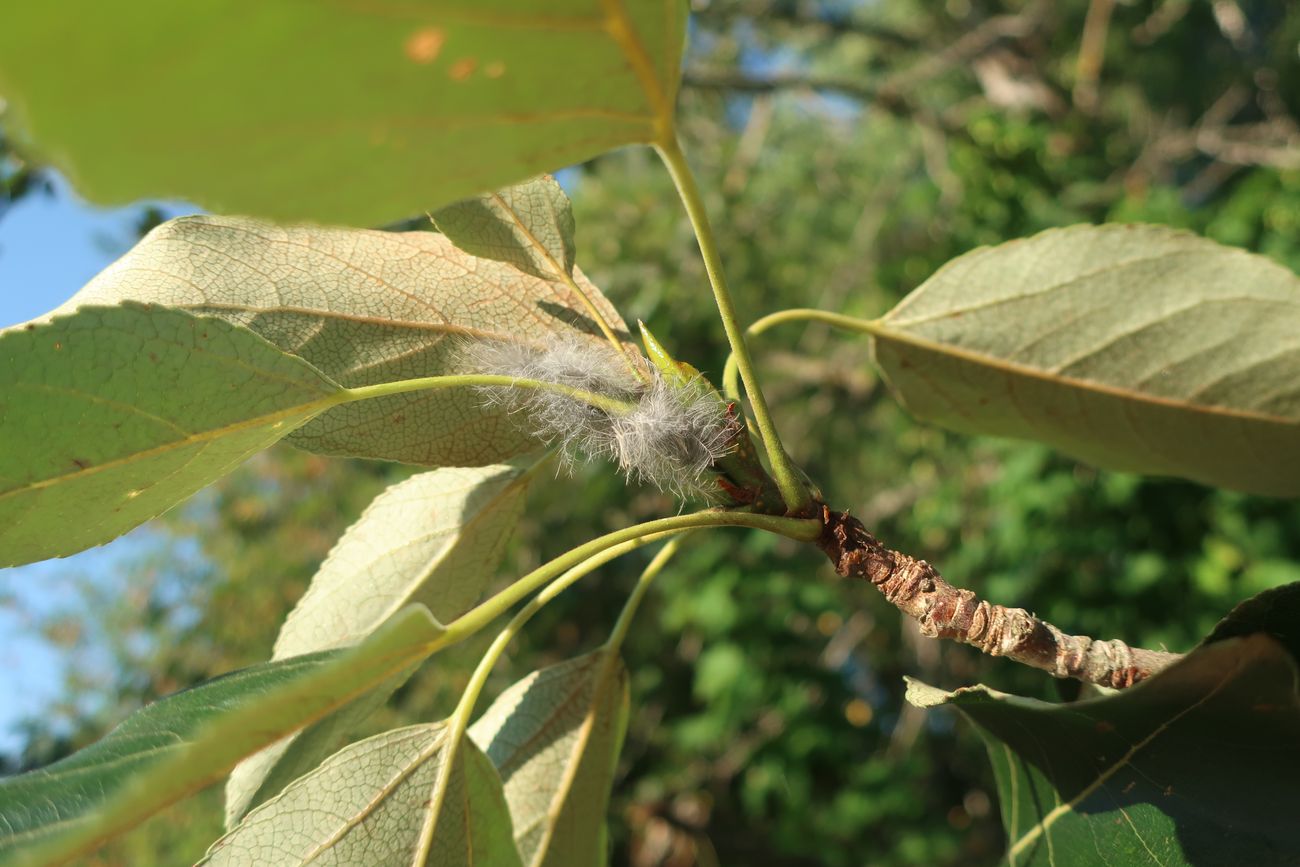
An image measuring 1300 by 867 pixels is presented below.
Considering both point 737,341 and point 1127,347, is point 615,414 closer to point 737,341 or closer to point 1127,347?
point 737,341

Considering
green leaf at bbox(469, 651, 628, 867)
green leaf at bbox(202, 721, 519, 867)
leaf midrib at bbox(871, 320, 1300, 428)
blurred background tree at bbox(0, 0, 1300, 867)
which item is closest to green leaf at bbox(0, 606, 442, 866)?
green leaf at bbox(202, 721, 519, 867)

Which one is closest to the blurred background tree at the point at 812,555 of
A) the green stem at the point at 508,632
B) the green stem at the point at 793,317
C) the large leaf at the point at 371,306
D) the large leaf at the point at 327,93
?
the large leaf at the point at 371,306

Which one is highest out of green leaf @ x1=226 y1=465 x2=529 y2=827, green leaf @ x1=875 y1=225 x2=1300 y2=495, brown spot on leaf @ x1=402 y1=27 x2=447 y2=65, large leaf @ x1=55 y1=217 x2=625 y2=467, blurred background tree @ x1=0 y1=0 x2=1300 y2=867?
brown spot on leaf @ x1=402 y1=27 x2=447 y2=65

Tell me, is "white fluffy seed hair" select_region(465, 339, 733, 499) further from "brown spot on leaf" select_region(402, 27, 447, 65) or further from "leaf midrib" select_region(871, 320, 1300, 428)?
"brown spot on leaf" select_region(402, 27, 447, 65)

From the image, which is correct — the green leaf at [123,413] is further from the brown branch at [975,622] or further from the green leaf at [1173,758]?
the green leaf at [1173,758]

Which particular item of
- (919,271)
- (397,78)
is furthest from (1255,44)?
(397,78)

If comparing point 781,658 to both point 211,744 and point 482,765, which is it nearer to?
point 482,765
